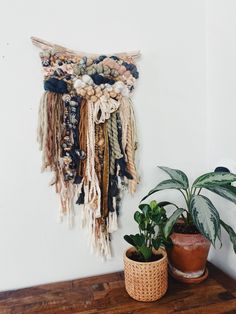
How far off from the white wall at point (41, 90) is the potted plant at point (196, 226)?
161mm

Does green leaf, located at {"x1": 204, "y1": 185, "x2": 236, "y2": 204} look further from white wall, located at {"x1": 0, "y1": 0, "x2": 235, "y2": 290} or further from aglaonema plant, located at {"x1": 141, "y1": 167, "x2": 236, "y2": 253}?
white wall, located at {"x1": 0, "y1": 0, "x2": 235, "y2": 290}

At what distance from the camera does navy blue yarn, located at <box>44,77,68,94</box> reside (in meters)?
0.90

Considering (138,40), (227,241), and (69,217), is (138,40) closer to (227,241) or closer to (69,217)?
(69,217)

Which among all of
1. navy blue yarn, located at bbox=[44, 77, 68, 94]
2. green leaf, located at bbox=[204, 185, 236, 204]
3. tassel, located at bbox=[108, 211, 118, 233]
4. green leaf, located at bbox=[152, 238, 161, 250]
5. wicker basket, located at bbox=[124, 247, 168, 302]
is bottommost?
wicker basket, located at bbox=[124, 247, 168, 302]

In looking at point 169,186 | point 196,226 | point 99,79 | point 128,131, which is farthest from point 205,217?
point 99,79

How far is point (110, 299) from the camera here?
0.90 m

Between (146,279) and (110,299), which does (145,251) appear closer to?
(146,279)

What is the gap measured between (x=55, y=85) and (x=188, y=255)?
738 mm

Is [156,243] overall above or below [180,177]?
below

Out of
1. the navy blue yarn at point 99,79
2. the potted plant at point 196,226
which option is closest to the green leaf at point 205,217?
the potted plant at point 196,226

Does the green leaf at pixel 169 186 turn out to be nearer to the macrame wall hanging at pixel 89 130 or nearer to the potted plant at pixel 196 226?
the potted plant at pixel 196 226

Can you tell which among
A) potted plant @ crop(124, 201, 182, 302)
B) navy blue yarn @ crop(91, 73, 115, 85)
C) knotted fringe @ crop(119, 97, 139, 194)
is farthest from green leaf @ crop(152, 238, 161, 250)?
navy blue yarn @ crop(91, 73, 115, 85)

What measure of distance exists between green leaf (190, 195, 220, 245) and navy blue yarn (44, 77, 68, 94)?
1.87 ft

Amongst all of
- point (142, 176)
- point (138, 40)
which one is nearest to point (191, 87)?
point (138, 40)
